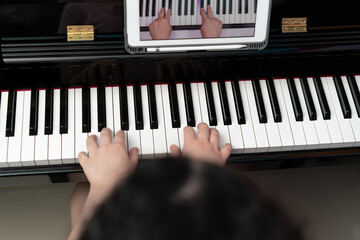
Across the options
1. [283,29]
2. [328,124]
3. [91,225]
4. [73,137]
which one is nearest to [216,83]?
[283,29]

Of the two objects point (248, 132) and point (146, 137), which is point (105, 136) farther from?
point (248, 132)

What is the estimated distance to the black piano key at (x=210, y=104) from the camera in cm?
147

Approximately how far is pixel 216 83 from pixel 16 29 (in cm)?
71

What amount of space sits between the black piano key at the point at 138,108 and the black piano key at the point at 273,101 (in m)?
0.47

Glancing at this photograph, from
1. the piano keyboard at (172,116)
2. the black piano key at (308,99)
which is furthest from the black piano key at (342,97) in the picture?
the black piano key at (308,99)

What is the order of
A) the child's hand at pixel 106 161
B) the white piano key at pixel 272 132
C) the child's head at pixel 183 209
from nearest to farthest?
the child's head at pixel 183 209 < the child's hand at pixel 106 161 < the white piano key at pixel 272 132

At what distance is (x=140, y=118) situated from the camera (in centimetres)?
145

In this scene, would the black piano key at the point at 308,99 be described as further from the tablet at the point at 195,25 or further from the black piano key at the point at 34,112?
the black piano key at the point at 34,112

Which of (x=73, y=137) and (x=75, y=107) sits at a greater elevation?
(x=75, y=107)

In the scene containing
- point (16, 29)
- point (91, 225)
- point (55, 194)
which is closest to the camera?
point (91, 225)

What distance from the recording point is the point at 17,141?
4.59 feet

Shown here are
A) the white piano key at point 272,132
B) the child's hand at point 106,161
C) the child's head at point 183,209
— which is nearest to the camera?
the child's head at point 183,209

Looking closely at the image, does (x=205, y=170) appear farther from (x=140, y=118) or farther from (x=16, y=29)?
(x=16, y=29)

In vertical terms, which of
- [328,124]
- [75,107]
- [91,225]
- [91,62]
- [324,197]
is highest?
[91,62]
